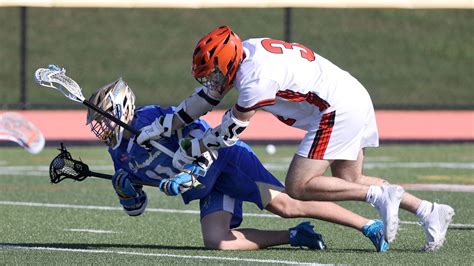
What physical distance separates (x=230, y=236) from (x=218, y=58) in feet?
4.18

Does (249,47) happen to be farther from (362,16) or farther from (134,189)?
(362,16)

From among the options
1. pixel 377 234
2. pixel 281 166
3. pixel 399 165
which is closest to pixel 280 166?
pixel 281 166

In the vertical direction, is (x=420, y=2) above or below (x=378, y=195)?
below

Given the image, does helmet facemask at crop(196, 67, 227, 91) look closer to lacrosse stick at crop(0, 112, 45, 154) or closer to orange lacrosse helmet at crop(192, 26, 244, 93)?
orange lacrosse helmet at crop(192, 26, 244, 93)

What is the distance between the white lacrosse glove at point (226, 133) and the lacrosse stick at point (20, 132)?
10.9 ft

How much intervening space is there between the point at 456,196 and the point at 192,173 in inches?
165

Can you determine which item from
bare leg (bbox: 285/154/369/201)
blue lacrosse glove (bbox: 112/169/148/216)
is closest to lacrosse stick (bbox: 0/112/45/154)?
blue lacrosse glove (bbox: 112/169/148/216)

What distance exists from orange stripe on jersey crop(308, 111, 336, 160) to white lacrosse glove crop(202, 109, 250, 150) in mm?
474

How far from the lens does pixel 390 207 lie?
705 centimetres

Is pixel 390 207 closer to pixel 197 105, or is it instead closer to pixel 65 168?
pixel 197 105

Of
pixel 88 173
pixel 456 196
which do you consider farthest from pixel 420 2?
pixel 88 173

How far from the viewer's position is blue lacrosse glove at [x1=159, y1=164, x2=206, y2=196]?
7.09 metres

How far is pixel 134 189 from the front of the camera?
7.57 m

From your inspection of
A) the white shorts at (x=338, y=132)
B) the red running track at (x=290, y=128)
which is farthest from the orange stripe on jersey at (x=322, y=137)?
the red running track at (x=290, y=128)
